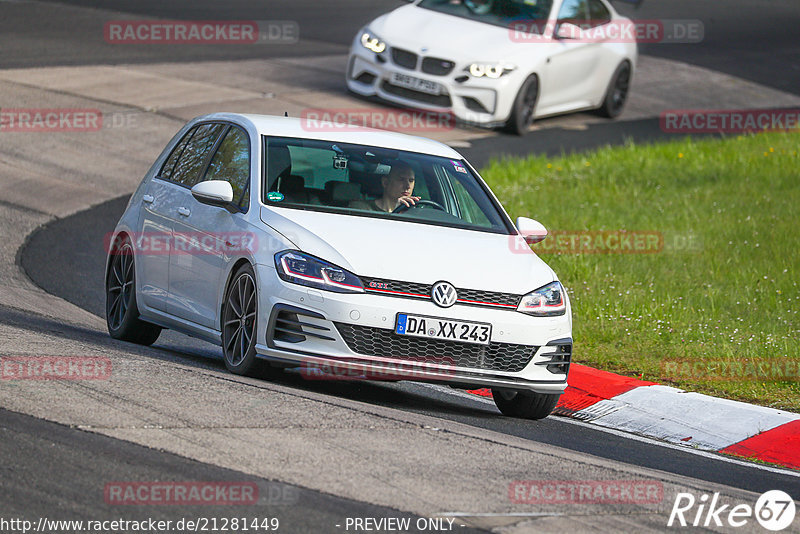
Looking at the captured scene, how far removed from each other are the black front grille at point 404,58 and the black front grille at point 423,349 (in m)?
11.7

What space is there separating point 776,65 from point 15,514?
87.7 feet

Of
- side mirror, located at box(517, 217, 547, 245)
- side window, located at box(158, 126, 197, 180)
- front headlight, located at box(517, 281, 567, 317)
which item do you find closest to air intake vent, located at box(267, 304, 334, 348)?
front headlight, located at box(517, 281, 567, 317)

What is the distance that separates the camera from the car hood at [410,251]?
8.07 metres

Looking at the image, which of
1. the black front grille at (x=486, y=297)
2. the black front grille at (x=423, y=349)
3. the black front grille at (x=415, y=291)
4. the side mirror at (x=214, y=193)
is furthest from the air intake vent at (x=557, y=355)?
the side mirror at (x=214, y=193)

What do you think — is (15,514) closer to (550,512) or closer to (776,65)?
(550,512)

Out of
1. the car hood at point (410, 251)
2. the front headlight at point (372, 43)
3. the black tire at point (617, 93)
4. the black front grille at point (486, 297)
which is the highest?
the car hood at point (410, 251)

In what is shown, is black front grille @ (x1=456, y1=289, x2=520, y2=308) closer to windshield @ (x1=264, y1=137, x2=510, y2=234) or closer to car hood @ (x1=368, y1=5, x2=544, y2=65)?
windshield @ (x1=264, y1=137, x2=510, y2=234)

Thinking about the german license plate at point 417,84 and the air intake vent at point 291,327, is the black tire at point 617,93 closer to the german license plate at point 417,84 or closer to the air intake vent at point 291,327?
the german license plate at point 417,84

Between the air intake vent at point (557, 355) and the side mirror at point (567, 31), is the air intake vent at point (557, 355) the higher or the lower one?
the lower one

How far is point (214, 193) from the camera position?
8703 millimetres

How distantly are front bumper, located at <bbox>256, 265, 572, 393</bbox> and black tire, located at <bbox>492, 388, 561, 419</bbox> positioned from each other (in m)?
0.66

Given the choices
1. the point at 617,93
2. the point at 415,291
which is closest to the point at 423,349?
the point at 415,291

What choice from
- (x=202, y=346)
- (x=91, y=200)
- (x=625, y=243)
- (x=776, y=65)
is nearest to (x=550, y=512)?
(x=202, y=346)

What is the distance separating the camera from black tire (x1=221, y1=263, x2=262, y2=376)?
27.1 ft
